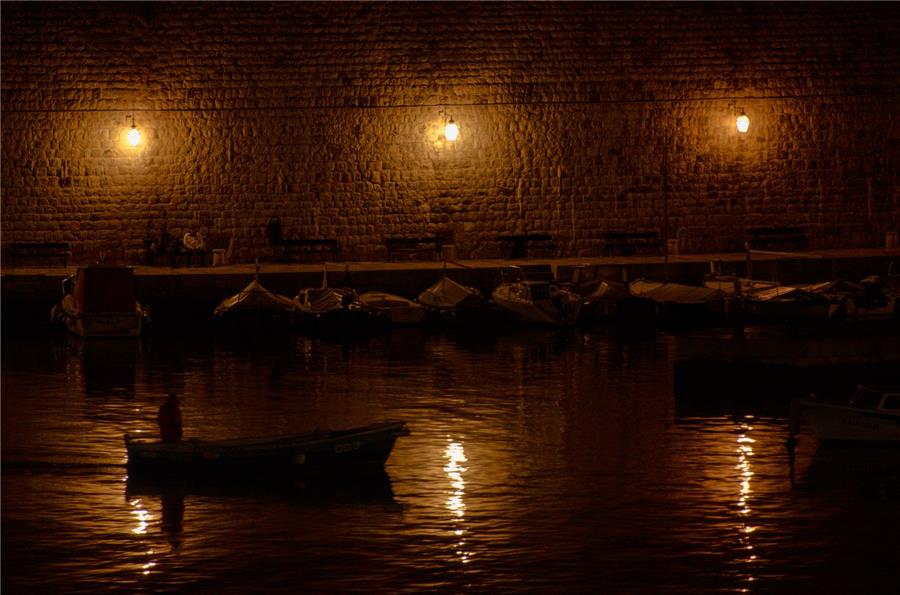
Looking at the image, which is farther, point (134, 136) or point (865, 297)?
point (134, 136)

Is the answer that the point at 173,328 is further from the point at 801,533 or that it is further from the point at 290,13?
the point at 801,533

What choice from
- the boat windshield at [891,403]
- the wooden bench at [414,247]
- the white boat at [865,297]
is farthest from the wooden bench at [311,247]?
the boat windshield at [891,403]

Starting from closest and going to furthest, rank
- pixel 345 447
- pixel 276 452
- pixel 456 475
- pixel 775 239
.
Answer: pixel 276 452 → pixel 345 447 → pixel 456 475 → pixel 775 239

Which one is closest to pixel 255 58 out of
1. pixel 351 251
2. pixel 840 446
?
pixel 351 251

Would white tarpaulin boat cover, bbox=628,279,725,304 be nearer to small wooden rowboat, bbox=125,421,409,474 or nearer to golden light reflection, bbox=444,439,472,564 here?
golden light reflection, bbox=444,439,472,564

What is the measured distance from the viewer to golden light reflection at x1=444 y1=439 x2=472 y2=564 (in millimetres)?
12617

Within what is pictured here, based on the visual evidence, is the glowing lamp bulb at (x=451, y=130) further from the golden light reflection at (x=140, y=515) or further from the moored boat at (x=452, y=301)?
the golden light reflection at (x=140, y=515)

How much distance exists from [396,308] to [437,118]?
155 inches

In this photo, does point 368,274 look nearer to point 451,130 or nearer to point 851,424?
point 451,130

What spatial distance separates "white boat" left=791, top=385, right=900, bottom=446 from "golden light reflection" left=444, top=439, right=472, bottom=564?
309 cm

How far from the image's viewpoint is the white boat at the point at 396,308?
2473cm

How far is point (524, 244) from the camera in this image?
2775 centimetres

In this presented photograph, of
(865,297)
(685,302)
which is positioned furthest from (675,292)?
(865,297)

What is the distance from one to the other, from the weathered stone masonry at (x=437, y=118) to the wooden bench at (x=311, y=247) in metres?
0.21
